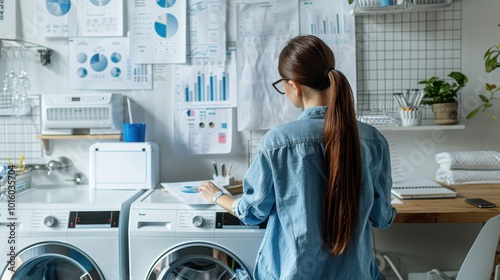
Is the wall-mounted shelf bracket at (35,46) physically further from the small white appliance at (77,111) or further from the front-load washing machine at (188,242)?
the front-load washing machine at (188,242)

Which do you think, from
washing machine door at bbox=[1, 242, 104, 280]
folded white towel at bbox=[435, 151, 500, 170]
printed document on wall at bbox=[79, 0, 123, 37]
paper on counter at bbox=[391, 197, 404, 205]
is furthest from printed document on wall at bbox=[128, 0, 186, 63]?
folded white towel at bbox=[435, 151, 500, 170]

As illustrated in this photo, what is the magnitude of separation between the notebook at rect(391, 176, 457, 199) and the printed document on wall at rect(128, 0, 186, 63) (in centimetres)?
127

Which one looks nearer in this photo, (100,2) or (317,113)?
(317,113)

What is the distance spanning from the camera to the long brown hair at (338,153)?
1.26 m

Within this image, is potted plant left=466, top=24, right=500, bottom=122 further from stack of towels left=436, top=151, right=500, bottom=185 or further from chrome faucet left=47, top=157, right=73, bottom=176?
chrome faucet left=47, top=157, right=73, bottom=176

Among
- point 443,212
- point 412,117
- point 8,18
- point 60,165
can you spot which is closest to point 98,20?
point 8,18

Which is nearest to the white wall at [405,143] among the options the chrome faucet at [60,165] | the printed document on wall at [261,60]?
the chrome faucet at [60,165]

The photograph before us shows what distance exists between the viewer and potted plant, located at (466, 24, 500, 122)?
226 centimetres

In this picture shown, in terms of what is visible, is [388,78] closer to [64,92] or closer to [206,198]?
[206,198]

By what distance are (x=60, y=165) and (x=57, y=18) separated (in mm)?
788

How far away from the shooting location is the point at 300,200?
50.4 inches

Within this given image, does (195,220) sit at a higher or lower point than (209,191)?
lower

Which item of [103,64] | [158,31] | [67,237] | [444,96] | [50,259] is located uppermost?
[158,31]

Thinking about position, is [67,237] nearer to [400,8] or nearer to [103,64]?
[103,64]
